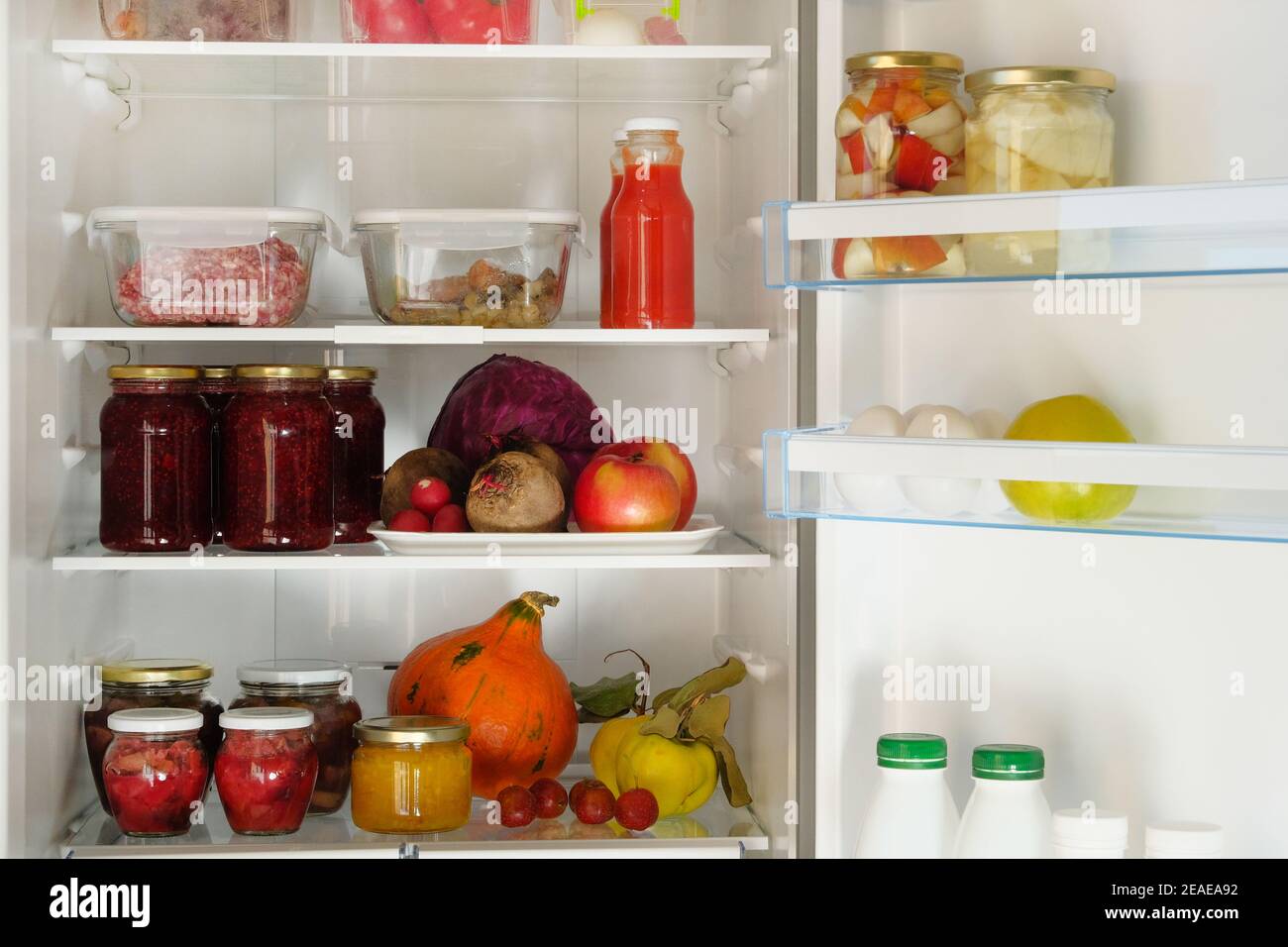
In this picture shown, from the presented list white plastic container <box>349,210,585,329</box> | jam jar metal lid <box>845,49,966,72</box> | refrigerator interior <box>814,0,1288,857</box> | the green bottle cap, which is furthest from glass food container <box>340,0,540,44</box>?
the green bottle cap

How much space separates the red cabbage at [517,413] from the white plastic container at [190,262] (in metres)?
0.28

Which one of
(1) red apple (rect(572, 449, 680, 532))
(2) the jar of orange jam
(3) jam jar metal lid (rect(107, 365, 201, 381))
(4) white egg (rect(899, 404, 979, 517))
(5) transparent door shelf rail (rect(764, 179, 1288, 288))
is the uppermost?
(5) transparent door shelf rail (rect(764, 179, 1288, 288))

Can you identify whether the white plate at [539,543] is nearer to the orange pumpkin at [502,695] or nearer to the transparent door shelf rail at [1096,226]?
the orange pumpkin at [502,695]

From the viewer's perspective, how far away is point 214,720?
59.7 inches

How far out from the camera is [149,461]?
1.48 m

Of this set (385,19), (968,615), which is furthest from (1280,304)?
(385,19)

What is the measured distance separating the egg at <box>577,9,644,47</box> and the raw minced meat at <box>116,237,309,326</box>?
1.34 feet

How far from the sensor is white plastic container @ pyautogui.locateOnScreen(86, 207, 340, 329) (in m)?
1.46

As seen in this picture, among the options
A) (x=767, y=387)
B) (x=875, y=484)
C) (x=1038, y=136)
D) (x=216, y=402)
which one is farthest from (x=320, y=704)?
(x=1038, y=136)

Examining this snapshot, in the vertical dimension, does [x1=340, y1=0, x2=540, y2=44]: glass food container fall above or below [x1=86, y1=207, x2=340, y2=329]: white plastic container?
above

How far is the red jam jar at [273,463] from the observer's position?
4.91 feet

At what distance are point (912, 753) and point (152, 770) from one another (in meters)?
0.78

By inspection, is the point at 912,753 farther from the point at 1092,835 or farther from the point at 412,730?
the point at 412,730

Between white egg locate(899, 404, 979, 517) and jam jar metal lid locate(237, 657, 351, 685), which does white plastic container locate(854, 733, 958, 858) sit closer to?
white egg locate(899, 404, 979, 517)
